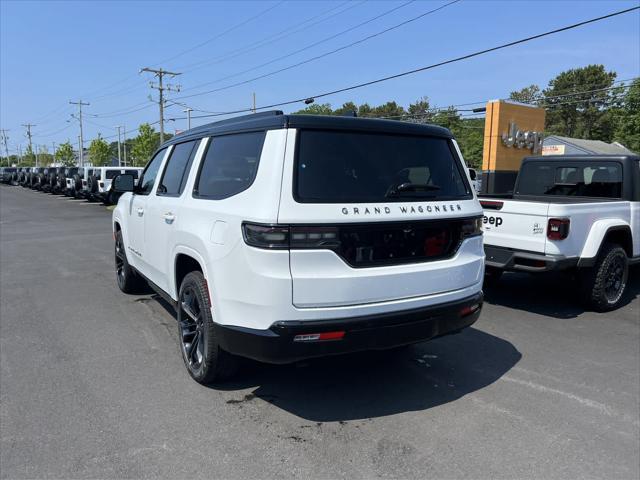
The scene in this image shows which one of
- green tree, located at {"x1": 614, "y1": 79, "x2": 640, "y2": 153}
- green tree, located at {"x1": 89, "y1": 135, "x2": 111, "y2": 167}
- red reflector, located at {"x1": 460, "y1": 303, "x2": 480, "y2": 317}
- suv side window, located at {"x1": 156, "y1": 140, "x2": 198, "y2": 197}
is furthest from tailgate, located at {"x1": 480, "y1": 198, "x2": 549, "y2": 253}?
green tree, located at {"x1": 89, "y1": 135, "x2": 111, "y2": 167}

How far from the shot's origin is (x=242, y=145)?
3.41m

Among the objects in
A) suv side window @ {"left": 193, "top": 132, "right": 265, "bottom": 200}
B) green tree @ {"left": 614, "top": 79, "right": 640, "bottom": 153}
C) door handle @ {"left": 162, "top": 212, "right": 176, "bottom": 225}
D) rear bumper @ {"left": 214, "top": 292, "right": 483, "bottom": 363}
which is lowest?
rear bumper @ {"left": 214, "top": 292, "right": 483, "bottom": 363}

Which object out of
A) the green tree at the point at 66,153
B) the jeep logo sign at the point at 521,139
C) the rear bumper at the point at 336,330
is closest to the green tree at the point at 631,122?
the jeep logo sign at the point at 521,139

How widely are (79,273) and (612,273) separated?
7.84m

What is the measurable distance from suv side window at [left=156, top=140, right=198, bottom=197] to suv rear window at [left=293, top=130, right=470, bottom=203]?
1.51 meters

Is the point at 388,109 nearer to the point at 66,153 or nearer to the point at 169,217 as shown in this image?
the point at 66,153

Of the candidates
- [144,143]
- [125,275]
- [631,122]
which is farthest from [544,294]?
[144,143]

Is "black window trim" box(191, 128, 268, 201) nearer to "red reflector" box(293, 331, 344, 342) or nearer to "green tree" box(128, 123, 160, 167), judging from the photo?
"red reflector" box(293, 331, 344, 342)

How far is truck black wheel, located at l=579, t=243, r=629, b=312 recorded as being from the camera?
19.7ft

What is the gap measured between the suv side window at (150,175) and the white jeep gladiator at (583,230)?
394 cm

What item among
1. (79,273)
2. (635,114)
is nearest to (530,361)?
(79,273)

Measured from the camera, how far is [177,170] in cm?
447

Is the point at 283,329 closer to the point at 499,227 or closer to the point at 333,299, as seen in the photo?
the point at 333,299

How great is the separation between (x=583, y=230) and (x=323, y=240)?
423cm
